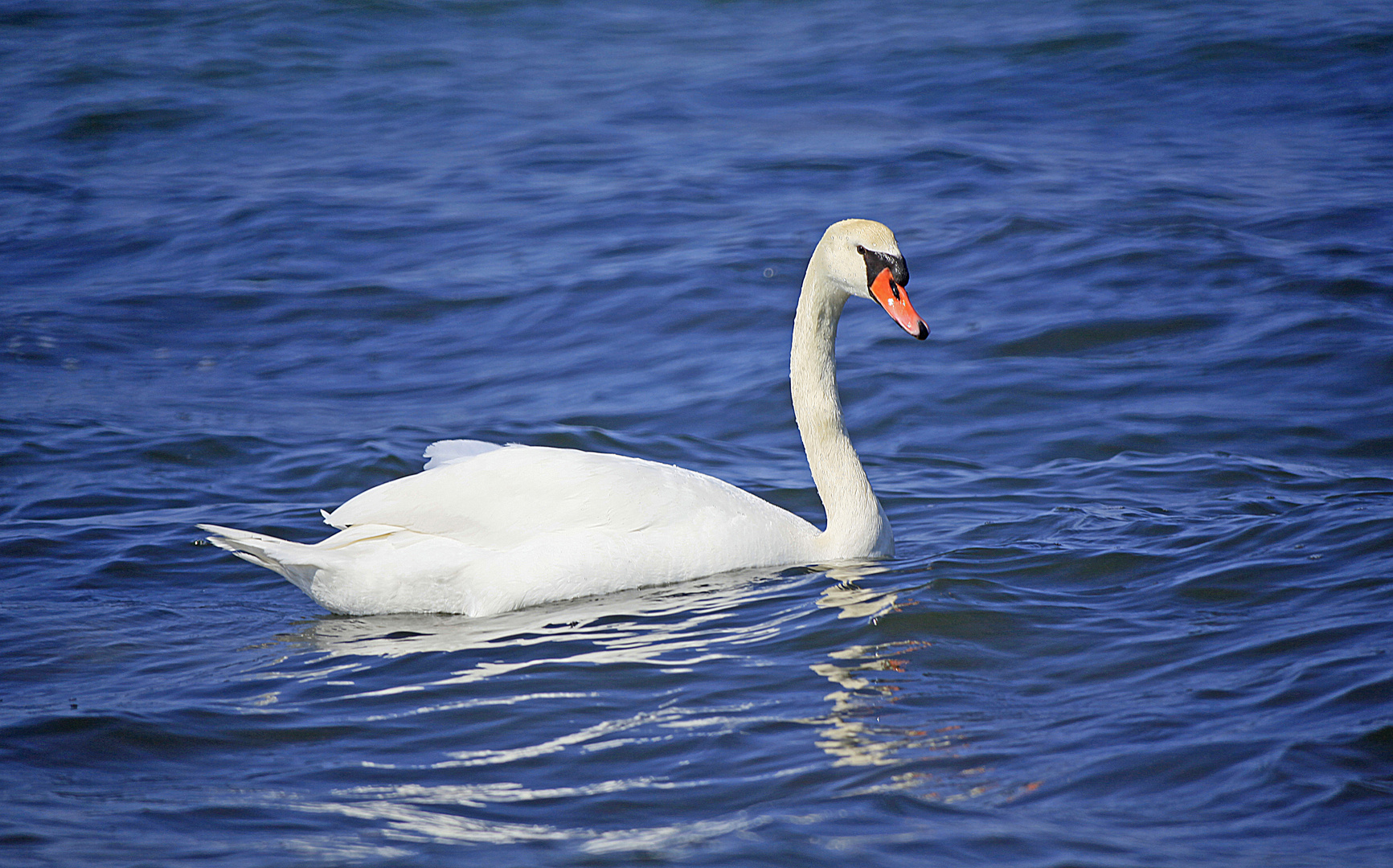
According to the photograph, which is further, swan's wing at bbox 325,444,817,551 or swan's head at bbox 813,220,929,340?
swan's head at bbox 813,220,929,340

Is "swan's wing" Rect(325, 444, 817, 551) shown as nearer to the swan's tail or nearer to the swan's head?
the swan's tail

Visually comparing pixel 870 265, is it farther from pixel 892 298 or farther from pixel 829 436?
pixel 829 436

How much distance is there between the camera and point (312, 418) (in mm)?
8602

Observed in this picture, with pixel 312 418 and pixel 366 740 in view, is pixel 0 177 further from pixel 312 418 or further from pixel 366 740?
pixel 366 740

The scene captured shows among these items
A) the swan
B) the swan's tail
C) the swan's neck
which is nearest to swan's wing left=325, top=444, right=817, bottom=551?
the swan

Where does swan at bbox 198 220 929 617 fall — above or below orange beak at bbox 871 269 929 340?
below

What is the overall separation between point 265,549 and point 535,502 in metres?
1.01

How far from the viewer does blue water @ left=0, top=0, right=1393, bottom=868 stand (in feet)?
12.7

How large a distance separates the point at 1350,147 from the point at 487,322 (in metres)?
7.47

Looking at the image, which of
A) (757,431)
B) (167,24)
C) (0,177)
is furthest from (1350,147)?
(167,24)

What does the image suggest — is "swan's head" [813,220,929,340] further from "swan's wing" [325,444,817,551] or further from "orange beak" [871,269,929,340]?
"swan's wing" [325,444,817,551]

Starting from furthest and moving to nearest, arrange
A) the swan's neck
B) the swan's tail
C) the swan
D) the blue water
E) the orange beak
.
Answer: the swan's neck < the orange beak < the swan < the swan's tail < the blue water

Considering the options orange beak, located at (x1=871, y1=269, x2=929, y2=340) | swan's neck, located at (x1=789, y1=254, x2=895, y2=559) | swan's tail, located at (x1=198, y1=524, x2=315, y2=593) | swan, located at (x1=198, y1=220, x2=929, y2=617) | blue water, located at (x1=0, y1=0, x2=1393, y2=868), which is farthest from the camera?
swan's neck, located at (x1=789, y1=254, x2=895, y2=559)

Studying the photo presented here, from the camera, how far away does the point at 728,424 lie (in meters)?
8.32
